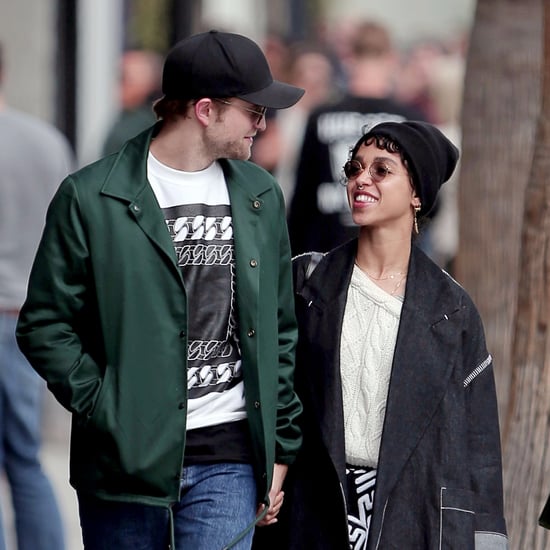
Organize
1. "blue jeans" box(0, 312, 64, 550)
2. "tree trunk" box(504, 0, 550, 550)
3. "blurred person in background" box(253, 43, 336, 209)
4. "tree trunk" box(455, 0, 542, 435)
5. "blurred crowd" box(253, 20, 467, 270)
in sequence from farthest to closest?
"blurred person in background" box(253, 43, 336, 209) → "blurred crowd" box(253, 20, 467, 270) → "tree trunk" box(455, 0, 542, 435) → "blue jeans" box(0, 312, 64, 550) → "tree trunk" box(504, 0, 550, 550)

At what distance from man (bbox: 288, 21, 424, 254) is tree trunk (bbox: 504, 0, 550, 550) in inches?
85.9

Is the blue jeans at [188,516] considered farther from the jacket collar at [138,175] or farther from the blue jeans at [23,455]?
the blue jeans at [23,455]

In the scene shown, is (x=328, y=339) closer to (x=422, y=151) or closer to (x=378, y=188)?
(x=378, y=188)

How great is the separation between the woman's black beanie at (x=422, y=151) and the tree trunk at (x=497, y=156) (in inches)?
93.6

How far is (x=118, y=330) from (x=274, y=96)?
2.31ft

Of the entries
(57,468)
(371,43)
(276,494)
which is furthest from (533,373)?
(57,468)

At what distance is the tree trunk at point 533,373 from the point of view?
15.9ft

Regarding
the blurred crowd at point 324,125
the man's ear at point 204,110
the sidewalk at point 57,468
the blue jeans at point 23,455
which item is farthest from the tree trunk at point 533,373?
the sidewalk at point 57,468

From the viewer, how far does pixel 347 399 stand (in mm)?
3951

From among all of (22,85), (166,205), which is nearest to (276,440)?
(166,205)

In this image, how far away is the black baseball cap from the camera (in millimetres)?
3822

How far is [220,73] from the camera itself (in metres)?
3.82

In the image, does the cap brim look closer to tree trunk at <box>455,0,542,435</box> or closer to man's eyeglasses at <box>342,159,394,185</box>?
man's eyeglasses at <box>342,159,394,185</box>

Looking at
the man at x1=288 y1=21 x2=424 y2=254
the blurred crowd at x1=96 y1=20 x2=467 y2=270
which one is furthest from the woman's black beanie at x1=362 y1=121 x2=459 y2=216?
the man at x1=288 y1=21 x2=424 y2=254
